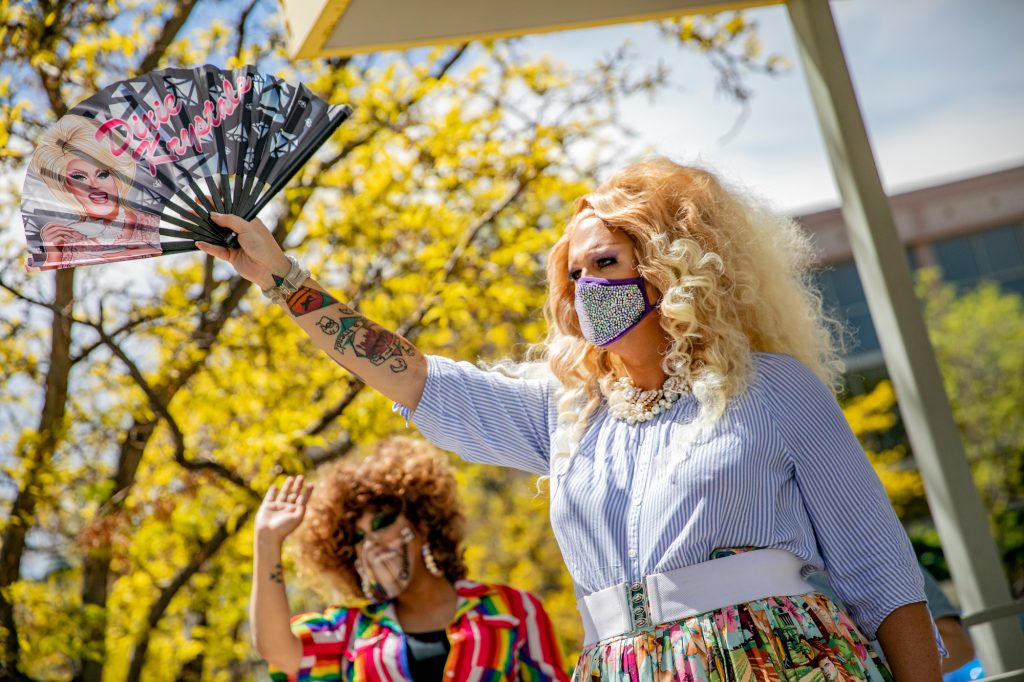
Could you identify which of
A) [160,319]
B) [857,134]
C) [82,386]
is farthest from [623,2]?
[82,386]

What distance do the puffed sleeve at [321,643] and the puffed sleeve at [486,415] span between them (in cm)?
127

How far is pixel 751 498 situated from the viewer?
6.22 ft

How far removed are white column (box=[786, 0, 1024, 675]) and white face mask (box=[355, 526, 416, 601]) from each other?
157cm

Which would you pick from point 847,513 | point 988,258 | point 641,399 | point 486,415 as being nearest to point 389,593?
point 486,415

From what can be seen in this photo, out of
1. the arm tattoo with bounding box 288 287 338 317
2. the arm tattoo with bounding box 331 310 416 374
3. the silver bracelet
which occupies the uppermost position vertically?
the silver bracelet

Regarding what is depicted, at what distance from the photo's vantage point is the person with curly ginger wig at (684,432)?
188 centimetres

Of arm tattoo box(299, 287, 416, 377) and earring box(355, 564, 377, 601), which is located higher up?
arm tattoo box(299, 287, 416, 377)

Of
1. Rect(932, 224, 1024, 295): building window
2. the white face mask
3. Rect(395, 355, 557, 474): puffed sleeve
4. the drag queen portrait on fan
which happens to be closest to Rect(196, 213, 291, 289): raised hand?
the drag queen portrait on fan

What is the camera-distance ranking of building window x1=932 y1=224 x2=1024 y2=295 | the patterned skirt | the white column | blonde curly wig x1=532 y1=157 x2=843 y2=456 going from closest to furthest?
the patterned skirt < blonde curly wig x1=532 y1=157 x2=843 y2=456 < the white column < building window x1=932 y1=224 x2=1024 y2=295

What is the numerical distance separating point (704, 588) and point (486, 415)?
1.95ft

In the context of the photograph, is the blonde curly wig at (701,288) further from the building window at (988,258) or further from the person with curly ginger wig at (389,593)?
the building window at (988,258)

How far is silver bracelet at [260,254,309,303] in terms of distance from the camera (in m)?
2.18

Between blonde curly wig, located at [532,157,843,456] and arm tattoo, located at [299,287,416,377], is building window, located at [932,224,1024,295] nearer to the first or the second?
blonde curly wig, located at [532,157,843,456]

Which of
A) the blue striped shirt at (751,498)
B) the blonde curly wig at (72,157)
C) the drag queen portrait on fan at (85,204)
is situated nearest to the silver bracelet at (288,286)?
the drag queen portrait on fan at (85,204)
